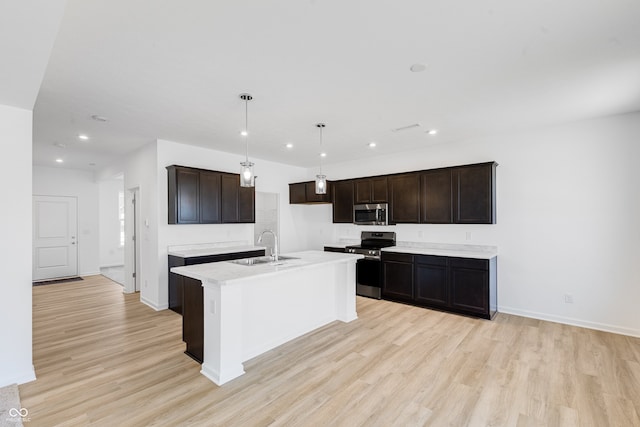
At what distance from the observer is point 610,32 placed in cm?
207

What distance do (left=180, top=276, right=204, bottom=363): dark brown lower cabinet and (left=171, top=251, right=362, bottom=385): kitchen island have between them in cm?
12

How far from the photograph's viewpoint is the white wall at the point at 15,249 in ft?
8.70

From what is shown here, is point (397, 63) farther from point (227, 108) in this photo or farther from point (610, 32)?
point (227, 108)

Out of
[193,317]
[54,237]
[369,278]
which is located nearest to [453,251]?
[369,278]

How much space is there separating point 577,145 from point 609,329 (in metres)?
2.35

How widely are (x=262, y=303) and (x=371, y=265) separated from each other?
2630mm

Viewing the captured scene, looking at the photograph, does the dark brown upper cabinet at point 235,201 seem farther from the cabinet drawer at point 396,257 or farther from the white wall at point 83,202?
the white wall at point 83,202

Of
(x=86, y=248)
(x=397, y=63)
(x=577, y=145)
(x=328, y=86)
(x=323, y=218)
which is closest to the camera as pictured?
(x=397, y=63)

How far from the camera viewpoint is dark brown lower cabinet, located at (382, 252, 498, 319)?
423 centimetres

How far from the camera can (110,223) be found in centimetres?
872

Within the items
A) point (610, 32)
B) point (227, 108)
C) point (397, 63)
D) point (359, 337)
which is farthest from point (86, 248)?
point (610, 32)

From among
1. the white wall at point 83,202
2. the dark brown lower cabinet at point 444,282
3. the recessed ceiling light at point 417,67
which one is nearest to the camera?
the recessed ceiling light at point 417,67

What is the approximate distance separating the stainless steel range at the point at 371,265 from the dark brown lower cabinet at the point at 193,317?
3129 millimetres

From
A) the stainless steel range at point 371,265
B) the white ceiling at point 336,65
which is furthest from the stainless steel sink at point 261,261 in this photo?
the stainless steel range at point 371,265
